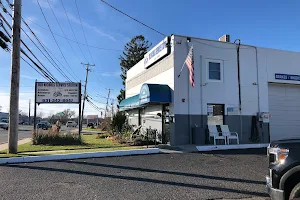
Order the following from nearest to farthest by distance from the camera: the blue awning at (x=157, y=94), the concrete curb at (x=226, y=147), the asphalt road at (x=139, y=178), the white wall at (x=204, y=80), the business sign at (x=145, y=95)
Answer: the asphalt road at (x=139, y=178) < the concrete curb at (x=226, y=147) < the blue awning at (x=157, y=94) < the business sign at (x=145, y=95) < the white wall at (x=204, y=80)

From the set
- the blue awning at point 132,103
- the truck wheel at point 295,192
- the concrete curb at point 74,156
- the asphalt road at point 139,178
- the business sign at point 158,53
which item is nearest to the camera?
the truck wheel at point 295,192

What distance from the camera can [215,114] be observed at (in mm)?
16562

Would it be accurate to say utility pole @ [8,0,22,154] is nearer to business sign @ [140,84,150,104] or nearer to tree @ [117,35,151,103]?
business sign @ [140,84,150,104]

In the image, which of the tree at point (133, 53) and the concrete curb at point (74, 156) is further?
the tree at point (133, 53)

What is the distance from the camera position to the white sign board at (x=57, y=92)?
17656 millimetres

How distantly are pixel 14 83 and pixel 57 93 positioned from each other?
5.55m

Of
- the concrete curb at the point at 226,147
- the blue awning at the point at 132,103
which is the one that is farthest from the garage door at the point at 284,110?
the blue awning at the point at 132,103

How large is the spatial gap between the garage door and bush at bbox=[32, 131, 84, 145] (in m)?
12.7

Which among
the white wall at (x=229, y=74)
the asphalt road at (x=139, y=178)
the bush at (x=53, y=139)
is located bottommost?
the asphalt road at (x=139, y=178)

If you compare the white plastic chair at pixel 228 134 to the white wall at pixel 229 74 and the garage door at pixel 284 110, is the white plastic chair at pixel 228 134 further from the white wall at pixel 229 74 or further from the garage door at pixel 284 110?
the garage door at pixel 284 110

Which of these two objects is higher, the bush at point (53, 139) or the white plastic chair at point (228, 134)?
the white plastic chair at point (228, 134)

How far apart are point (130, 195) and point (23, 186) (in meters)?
2.80

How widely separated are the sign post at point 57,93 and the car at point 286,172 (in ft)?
48.3

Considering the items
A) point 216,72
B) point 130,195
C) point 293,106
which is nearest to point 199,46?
point 216,72
